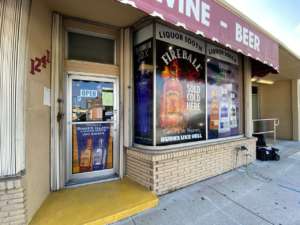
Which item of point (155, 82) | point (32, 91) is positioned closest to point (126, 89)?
point (155, 82)

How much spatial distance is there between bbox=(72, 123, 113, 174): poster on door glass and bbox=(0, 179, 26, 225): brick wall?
138 centimetres

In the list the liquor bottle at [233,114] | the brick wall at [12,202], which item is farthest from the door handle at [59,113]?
the liquor bottle at [233,114]

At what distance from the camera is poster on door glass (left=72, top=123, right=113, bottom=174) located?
3.51 metres

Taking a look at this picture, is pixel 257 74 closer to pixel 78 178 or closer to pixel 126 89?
pixel 126 89

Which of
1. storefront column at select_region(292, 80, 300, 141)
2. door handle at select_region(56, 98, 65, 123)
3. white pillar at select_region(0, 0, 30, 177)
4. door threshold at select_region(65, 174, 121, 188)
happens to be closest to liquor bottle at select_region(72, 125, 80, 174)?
door threshold at select_region(65, 174, 121, 188)

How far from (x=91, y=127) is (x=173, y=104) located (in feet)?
5.27

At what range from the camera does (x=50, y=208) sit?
8.57 ft

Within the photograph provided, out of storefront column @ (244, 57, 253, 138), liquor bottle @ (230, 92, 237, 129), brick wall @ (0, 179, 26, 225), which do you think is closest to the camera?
brick wall @ (0, 179, 26, 225)

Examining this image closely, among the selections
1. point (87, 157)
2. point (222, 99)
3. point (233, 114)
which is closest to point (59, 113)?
point (87, 157)

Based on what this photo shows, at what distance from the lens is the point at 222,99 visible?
15.7 feet

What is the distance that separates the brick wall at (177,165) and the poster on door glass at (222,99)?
1.31ft

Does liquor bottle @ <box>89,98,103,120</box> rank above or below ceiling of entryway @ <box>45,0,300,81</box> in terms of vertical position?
below

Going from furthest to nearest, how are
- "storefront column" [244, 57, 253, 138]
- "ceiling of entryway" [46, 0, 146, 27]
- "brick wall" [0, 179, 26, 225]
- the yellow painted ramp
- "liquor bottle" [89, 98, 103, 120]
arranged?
"storefront column" [244, 57, 253, 138] → "liquor bottle" [89, 98, 103, 120] → "ceiling of entryway" [46, 0, 146, 27] → the yellow painted ramp → "brick wall" [0, 179, 26, 225]

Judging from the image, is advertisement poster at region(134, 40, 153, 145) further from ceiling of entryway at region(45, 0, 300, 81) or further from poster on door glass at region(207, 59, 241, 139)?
poster on door glass at region(207, 59, 241, 139)
